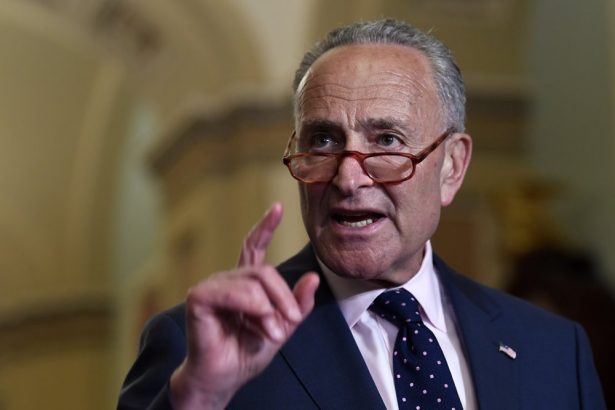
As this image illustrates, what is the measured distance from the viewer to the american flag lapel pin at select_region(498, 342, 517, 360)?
2385 millimetres

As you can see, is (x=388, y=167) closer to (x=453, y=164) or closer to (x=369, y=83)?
(x=369, y=83)

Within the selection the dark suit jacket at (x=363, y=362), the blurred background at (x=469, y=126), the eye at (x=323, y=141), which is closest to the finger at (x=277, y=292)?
the dark suit jacket at (x=363, y=362)

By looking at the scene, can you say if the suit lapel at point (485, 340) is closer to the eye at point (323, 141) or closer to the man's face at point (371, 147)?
the man's face at point (371, 147)

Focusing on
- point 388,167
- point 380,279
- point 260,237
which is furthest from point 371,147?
point 260,237

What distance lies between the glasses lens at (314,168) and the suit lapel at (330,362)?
0.86 ft

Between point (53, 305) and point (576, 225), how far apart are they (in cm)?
882

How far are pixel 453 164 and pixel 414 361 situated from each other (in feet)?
1.64

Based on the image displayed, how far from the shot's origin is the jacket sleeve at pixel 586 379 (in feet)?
7.87

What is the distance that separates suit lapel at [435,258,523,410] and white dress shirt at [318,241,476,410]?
3 centimetres

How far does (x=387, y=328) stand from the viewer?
230 cm

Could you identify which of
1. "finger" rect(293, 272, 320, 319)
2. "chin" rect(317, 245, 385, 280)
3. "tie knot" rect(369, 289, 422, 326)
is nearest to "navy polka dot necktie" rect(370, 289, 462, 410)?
"tie knot" rect(369, 289, 422, 326)

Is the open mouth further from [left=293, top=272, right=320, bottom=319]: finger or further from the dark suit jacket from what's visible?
[left=293, top=272, right=320, bottom=319]: finger

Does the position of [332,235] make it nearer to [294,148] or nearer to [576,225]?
[294,148]

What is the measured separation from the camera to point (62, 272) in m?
14.4
